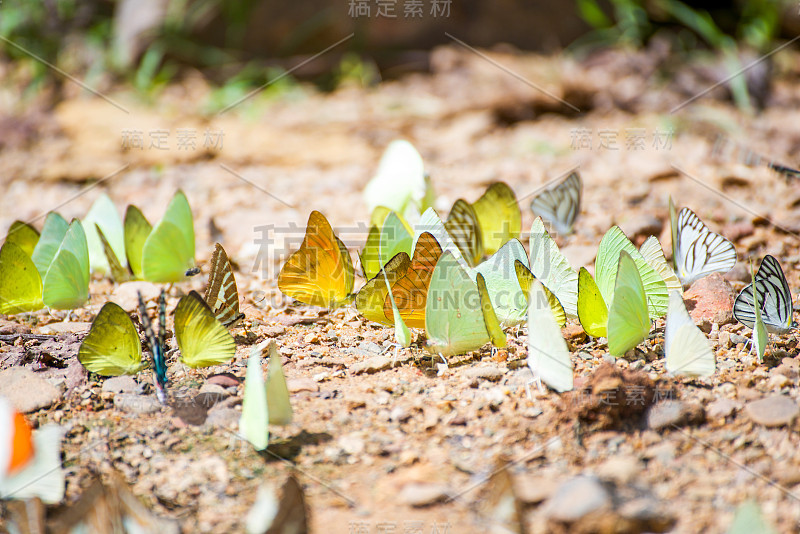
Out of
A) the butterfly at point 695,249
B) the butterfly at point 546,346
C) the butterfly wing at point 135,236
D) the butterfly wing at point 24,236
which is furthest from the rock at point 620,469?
the butterfly wing at point 24,236

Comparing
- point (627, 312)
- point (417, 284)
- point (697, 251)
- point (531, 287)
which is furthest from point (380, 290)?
point (697, 251)

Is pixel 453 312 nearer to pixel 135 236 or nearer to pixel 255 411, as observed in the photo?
pixel 255 411

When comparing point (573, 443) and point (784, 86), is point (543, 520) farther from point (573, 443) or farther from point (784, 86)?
point (784, 86)

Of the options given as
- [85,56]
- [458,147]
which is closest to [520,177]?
[458,147]

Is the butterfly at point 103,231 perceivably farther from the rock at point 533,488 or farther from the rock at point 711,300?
the rock at point 711,300

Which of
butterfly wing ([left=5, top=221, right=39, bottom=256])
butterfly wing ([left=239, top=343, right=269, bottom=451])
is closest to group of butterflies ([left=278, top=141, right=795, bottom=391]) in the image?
butterfly wing ([left=239, top=343, right=269, bottom=451])

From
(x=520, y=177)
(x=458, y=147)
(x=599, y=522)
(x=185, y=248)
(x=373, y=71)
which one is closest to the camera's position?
(x=599, y=522)
